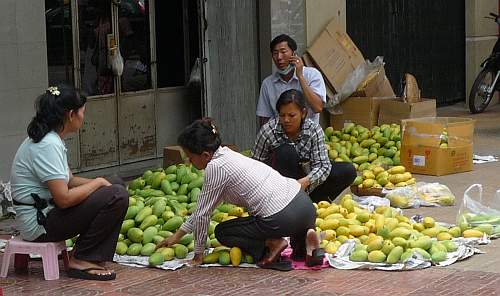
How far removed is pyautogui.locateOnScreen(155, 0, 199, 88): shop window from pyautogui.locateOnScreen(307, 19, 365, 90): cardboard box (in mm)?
1458

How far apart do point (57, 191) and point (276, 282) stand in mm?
1530

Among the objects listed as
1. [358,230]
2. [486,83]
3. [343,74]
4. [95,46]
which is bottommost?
[358,230]

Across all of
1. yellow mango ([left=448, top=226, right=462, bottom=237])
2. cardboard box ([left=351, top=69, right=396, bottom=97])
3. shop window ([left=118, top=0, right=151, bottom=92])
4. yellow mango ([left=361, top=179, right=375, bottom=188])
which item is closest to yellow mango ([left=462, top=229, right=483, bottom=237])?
yellow mango ([left=448, top=226, right=462, bottom=237])

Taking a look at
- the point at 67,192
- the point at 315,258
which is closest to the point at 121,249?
the point at 67,192

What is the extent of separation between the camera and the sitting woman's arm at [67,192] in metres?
6.99

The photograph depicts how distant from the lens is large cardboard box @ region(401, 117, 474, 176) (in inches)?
425

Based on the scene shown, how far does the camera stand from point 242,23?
12.4 meters

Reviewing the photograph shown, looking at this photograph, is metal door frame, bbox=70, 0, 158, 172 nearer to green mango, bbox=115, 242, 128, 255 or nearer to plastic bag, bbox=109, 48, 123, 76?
plastic bag, bbox=109, 48, 123, 76

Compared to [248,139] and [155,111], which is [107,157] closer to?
[155,111]

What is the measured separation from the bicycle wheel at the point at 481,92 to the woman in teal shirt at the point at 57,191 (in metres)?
9.26

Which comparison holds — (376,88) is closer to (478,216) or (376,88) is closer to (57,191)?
(478,216)

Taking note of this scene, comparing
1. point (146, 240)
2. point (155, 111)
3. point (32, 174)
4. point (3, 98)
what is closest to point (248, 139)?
point (155, 111)

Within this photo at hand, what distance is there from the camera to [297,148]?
27.8 feet

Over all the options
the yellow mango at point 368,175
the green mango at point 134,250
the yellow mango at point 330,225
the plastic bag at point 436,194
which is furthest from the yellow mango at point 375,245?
the yellow mango at point 368,175
